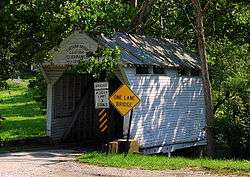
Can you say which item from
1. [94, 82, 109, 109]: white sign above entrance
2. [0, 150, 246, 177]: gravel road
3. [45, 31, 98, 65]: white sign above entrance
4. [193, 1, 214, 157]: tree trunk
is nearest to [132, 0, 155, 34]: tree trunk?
[193, 1, 214, 157]: tree trunk

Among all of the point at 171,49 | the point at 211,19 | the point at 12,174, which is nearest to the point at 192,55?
the point at 171,49

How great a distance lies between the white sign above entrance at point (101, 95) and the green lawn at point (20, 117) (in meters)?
8.59

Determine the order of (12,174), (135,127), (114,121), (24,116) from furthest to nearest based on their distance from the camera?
(24,116) → (114,121) → (135,127) → (12,174)

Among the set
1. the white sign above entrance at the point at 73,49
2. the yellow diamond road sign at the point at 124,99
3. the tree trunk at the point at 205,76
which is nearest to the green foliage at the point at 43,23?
the white sign above entrance at the point at 73,49

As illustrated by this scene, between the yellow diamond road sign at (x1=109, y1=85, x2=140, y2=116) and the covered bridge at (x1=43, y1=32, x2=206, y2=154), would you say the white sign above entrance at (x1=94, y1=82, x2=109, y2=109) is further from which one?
the covered bridge at (x1=43, y1=32, x2=206, y2=154)

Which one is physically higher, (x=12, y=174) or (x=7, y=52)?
(x=7, y=52)

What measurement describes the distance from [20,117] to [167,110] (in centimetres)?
Answer: 1857

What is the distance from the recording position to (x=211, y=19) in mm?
28438

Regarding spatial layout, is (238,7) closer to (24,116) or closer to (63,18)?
(63,18)

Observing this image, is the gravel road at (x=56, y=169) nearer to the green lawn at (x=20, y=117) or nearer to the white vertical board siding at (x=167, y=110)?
the white vertical board siding at (x=167, y=110)

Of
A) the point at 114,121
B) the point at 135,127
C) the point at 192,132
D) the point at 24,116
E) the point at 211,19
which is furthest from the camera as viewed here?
the point at 24,116

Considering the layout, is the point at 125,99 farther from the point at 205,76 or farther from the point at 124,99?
the point at 205,76

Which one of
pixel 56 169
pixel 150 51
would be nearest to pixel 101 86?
pixel 56 169

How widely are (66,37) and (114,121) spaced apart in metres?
3.95
